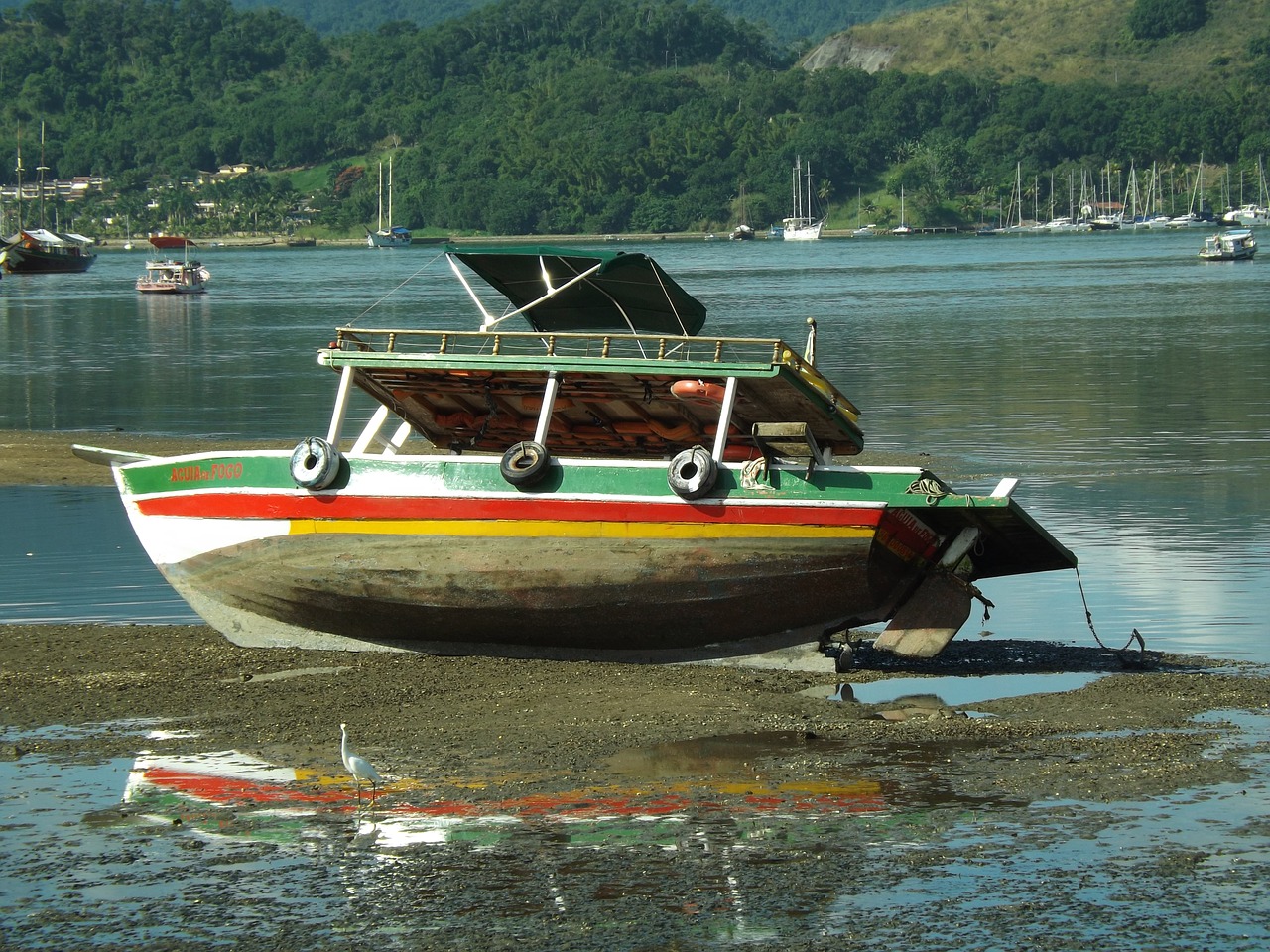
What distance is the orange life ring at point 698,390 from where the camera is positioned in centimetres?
1309

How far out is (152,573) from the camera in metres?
17.1

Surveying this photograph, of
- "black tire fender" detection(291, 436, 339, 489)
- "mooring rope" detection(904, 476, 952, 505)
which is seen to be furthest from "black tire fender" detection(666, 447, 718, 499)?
"black tire fender" detection(291, 436, 339, 489)

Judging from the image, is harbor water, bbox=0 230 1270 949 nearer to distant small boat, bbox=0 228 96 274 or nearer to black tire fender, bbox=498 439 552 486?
black tire fender, bbox=498 439 552 486

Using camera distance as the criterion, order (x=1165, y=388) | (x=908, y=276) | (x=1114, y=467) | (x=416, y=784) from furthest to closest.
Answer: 1. (x=908, y=276)
2. (x=1165, y=388)
3. (x=1114, y=467)
4. (x=416, y=784)

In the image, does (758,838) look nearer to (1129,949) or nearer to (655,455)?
(1129,949)

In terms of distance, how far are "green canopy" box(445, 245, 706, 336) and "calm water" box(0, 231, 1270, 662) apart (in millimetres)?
3691

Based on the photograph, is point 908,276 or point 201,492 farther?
point 908,276

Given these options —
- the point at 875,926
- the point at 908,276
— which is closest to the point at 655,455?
the point at 875,926

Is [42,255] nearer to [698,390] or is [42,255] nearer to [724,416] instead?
[698,390]

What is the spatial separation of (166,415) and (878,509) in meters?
21.8

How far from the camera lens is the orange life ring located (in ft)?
42.9

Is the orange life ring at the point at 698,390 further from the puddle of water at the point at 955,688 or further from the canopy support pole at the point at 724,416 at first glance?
the puddle of water at the point at 955,688

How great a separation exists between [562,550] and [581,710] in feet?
4.82

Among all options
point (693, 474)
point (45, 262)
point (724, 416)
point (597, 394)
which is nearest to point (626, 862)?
point (693, 474)
